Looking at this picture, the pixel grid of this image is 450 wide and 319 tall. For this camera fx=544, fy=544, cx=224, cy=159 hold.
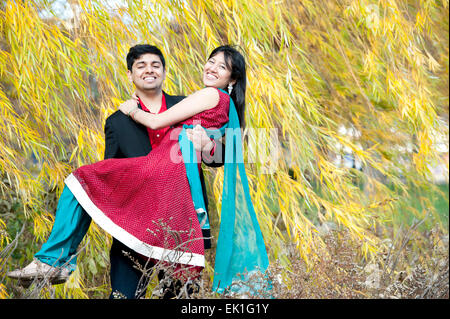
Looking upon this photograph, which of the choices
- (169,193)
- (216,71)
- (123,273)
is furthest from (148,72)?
(123,273)

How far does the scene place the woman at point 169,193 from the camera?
1.94 meters

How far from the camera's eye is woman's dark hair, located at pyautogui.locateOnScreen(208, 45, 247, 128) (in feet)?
6.97

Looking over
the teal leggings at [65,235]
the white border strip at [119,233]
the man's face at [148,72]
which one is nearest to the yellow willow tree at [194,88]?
the teal leggings at [65,235]

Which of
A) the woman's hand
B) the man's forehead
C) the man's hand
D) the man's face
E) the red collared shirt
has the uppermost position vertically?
the man's forehead

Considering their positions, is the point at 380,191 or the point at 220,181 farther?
the point at 380,191

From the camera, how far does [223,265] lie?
2.11 metres

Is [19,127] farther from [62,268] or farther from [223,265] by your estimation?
[223,265]

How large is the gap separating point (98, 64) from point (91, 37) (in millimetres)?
→ 137

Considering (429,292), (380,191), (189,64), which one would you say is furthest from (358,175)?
(189,64)

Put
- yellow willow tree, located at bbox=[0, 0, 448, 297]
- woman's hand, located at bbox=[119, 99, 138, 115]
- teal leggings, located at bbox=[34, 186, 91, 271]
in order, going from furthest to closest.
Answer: yellow willow tree, located at bbox=[0, 0, 448, 297] → woman's hand, located at bbox=[119, 99, 138, 115] → teal leggings, located at bbox=[34, 186, 91, 271]

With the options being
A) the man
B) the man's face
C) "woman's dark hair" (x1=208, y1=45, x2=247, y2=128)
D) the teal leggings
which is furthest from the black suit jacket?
"woman's dark hair" (x1=208, y1=45, x2=247, y2=128)

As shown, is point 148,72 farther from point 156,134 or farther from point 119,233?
point 119,233

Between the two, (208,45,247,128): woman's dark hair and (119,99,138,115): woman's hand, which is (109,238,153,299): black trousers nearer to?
(119,99,138,115): woman's hand

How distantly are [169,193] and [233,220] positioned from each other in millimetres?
297
